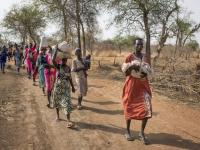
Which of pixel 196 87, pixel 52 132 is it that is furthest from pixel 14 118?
pixel 196 87

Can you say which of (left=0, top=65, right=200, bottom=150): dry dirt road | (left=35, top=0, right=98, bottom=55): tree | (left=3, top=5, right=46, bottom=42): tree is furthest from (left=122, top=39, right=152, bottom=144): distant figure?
(left=3, top=5, right=46, bottom=42): tree

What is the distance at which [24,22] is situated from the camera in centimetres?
4825

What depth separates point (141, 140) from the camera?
8.52 m

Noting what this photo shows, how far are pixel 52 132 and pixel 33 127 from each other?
66cm

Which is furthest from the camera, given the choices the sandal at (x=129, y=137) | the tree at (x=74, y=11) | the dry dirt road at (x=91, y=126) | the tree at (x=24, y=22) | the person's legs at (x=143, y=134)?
the tree at (x=24, y=22)

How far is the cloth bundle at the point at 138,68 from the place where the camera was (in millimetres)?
8273

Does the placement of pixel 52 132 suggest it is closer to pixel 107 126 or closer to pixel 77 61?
pixel 107 126

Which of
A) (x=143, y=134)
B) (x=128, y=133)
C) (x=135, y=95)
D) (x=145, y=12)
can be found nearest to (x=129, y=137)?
(x=128, y=133)

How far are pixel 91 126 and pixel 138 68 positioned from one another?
215 centimetres

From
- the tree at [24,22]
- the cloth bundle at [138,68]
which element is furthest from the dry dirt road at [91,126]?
the tree at [24,22]

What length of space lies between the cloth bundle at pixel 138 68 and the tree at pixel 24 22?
37.7m

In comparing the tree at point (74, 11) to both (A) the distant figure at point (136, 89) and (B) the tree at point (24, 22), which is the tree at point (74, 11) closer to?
(B) the tree at point (24, 22)

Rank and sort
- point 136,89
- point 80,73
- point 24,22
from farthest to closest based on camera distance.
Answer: point 24,22
point 80,73
point 136,89

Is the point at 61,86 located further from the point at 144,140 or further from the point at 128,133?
the point at 144,140
